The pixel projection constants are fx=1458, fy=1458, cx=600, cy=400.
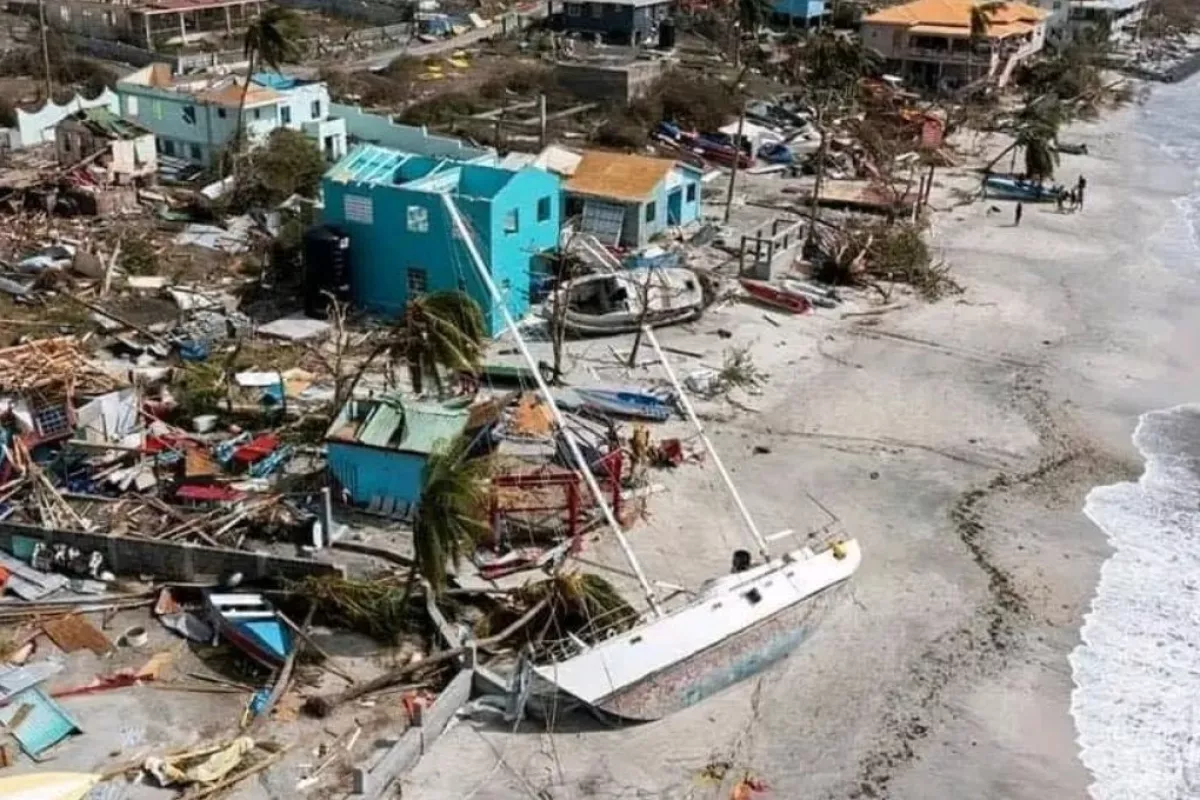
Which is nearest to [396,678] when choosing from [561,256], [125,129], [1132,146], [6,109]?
[561,256]

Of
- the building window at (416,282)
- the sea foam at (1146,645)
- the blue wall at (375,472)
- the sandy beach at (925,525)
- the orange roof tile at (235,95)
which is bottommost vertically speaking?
the sea foam at (1146,645)

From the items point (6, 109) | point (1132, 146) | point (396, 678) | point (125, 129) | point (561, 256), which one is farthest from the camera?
point (1132, 146)

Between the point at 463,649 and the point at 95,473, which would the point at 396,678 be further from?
the point at 95,473

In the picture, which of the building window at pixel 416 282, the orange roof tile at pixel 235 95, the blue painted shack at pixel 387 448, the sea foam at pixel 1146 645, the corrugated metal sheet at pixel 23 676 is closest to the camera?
the corrugated metal sheet at pixel 23 676

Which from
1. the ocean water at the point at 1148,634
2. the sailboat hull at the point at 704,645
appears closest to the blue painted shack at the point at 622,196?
the ocean water at the point at 1148,634

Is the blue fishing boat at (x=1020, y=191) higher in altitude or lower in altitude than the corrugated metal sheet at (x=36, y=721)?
higher

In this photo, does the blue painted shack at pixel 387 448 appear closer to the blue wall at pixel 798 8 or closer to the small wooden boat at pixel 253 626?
the small wooden boat at pixel 253 626

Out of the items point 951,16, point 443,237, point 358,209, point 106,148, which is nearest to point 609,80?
point 951,16

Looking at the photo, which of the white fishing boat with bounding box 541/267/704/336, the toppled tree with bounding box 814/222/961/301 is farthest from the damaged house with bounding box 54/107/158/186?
the toppled tree with bounding box 814/222/961/301
